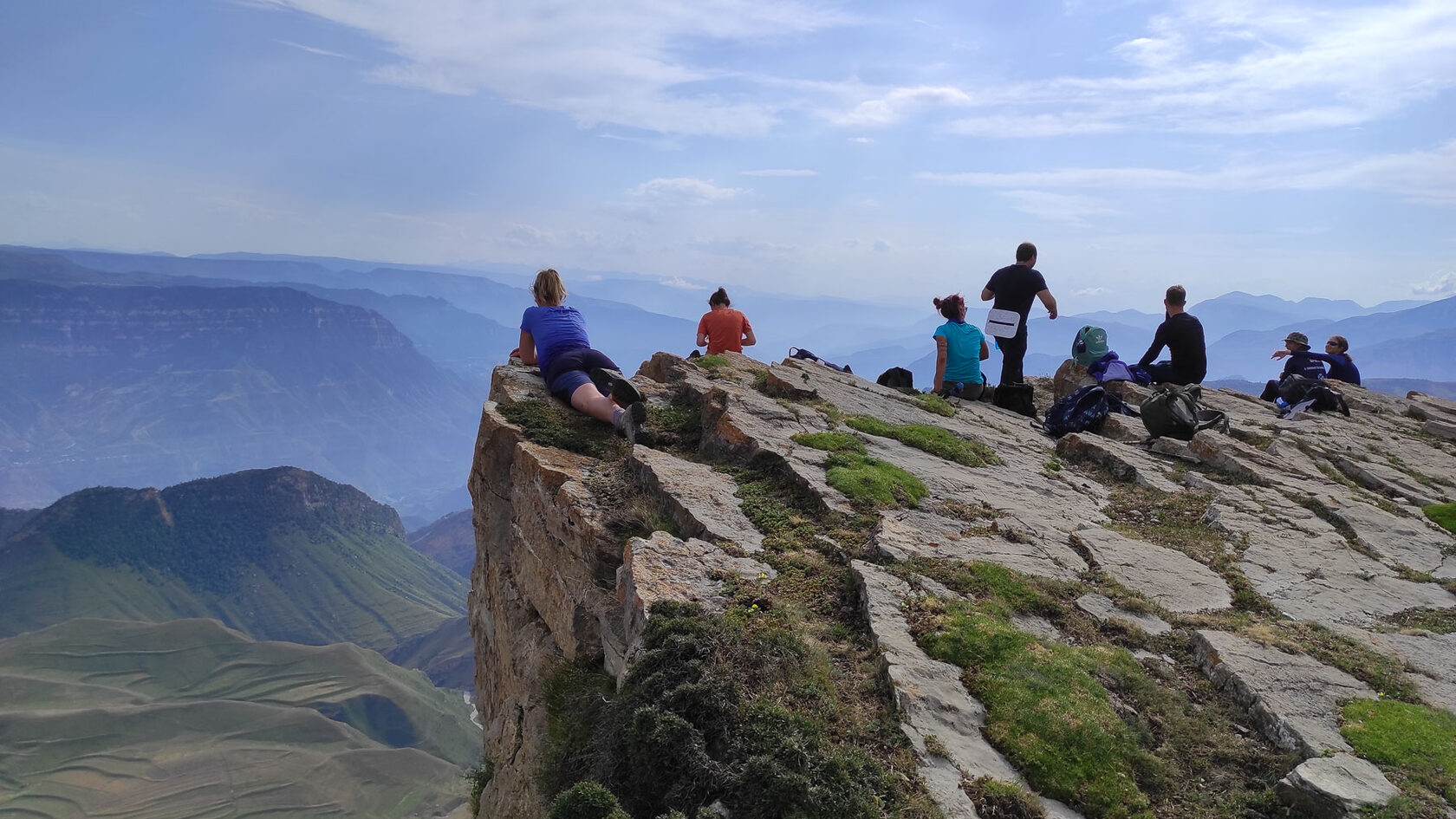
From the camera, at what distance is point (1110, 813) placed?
5.95 metres

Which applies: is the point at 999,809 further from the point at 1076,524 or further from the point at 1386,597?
the point at 1386,597

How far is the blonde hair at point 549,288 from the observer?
48.8ft

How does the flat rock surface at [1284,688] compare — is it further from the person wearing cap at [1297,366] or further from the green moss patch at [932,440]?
the person wearing cap at [1297,366]

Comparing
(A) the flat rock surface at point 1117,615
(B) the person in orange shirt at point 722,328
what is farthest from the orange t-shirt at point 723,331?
(A) the flat rock surface at point 1117,615

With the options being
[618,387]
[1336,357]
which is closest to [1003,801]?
[618,387]

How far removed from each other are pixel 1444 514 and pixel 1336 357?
1410 cm

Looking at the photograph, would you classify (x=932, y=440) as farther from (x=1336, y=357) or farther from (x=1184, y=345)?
(x=1336, y=357)

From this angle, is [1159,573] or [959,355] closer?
[1159,573]

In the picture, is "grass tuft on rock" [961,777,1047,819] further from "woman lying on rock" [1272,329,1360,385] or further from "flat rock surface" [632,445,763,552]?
"woman lying on rock" [1272,329,1360,385]

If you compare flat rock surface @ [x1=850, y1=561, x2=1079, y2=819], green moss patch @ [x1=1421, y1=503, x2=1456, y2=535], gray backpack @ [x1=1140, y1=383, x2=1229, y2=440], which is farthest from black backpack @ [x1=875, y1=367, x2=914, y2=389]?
flat rock surface @ [x1=850, y1=561, x2=1079, y2=819]

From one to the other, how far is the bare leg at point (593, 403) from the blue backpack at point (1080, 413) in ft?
31.4

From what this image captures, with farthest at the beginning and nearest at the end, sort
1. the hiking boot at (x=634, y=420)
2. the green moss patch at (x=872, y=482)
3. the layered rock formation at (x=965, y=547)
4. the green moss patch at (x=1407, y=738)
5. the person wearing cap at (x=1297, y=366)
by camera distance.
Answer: the person wearing cap at (x=1297, y=366), the hiking boot at (x=634, y=420), the green moss patch at (x=872, y=482), the layered rock formation at (x=965, y=547), the green moss patch at (x=1407, y=738)

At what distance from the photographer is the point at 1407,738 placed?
657 centimetres

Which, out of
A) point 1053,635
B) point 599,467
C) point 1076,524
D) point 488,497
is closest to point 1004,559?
point 1053,635
